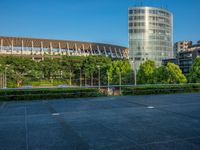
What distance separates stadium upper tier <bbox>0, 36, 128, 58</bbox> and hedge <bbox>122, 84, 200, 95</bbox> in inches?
2186

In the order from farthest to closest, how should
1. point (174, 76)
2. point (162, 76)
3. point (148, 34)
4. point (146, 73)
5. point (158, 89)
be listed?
point (148, 34) → point (146, 73) → point (162, 76) → point (174, 76) → point (158, 89)

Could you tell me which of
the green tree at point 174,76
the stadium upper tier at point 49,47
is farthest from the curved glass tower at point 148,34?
the green tree at point 174,76

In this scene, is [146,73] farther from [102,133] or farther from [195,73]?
[102,133]

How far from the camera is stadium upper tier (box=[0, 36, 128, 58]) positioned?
72.2 meters

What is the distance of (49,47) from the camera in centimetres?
8250

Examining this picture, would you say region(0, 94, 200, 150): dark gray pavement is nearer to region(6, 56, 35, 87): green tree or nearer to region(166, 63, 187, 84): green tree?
region(166, 63, 187, 84): green tree

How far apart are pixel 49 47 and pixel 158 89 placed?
70097 millimetres

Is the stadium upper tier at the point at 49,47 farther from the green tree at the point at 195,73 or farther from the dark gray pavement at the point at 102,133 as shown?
the dark gray pavement at the point at 102,133

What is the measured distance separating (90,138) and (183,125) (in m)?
2.93

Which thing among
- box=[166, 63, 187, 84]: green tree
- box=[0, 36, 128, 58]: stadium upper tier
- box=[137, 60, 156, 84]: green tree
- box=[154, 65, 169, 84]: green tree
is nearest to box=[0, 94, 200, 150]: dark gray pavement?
box=[166, 63, 187, 84]: green tree

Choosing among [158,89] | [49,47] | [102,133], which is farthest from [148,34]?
[102,133]

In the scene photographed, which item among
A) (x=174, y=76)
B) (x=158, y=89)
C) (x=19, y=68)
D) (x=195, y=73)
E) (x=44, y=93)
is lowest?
(x=44, y=93)

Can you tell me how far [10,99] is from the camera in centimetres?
1438

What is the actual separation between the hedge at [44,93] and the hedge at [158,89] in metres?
2.55
